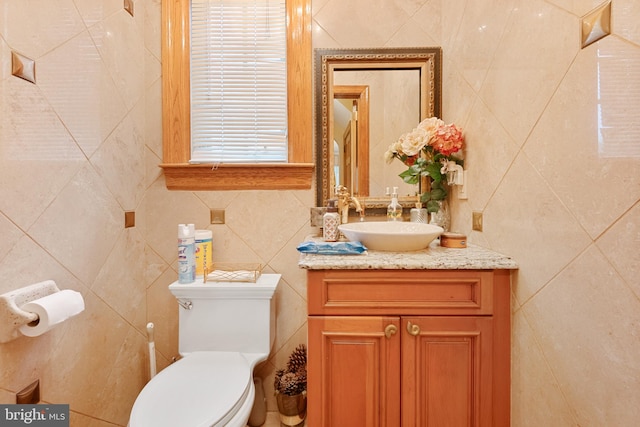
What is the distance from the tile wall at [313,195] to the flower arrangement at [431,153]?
97 mm

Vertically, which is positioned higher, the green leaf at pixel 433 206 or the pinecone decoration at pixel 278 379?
the green leaf at pixel 433 206

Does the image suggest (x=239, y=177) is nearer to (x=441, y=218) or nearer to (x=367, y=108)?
(x=367, y=108)

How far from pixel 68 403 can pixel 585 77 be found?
183cm

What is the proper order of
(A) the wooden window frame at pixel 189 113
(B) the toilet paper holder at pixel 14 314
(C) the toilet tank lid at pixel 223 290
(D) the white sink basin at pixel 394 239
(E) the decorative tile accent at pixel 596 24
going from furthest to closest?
1. (A) the wooden window frame at pixel 189 113
2. (C) the toilet tank lid at pixel 223 290
3. (D) the white sink basin at pixel 394 239
4. (B) the toilet paper holder at pixel 14 314
5. (E) the decorative tile accent at pixel 596 24

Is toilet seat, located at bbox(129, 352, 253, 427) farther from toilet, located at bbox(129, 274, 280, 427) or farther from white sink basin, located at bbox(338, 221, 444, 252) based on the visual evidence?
white sink basin, located at bbox(338, 221, 444, 252)

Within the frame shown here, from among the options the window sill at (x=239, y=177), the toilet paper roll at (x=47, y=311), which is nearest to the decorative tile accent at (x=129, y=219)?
the window sill at (x=239, y=177)

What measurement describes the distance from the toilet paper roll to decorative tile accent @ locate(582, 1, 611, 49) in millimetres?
1543

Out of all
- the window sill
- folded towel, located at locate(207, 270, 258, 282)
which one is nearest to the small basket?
folded towel, located at locate(207, 270, 258, 282)

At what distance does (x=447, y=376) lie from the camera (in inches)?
35.8

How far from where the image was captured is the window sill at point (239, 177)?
4.64ft

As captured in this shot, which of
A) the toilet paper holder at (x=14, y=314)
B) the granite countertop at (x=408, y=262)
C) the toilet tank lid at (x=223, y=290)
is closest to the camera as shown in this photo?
the toilet paper holder at (x=14, y=314)

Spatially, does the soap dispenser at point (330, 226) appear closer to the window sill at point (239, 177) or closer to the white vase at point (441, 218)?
the window sill at point (239, 177)

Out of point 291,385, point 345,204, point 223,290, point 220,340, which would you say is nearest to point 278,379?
point 291,385

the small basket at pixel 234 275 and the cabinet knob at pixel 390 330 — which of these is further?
the small basket at pixel 234 275
